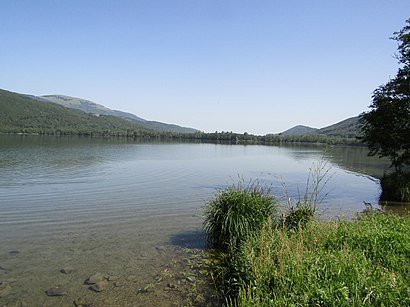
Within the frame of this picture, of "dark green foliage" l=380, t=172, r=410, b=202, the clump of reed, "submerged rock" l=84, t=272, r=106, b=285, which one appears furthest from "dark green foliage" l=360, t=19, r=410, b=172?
"submerged rock" l=84, t=272, r=106, b=285

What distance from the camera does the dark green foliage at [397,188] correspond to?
21.9 metres

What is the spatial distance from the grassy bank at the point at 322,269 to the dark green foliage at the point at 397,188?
13867 mm

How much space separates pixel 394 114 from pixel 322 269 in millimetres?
22375

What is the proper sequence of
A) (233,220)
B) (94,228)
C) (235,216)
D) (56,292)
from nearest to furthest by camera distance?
(56,292)
(233,220)
(235,216)
(94,228)

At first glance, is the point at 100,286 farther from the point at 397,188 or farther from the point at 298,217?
the point at 397,188

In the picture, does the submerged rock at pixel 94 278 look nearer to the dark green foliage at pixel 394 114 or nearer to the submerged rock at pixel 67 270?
the submerged rock at pixel 67 270

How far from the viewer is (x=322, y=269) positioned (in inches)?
253

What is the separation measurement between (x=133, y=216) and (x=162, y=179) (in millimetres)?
14061

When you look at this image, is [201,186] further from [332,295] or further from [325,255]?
[332,295]

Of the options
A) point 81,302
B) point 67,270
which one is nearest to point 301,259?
point 81,302

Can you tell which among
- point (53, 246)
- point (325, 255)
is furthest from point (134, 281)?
point (325, 255)

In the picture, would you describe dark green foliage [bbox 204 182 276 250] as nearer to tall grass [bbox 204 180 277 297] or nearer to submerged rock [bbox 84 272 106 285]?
tall grass [bbox 204 180 277 297]

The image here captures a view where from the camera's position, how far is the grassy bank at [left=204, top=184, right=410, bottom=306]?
5375 millimetres

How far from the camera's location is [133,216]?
53.6ft
